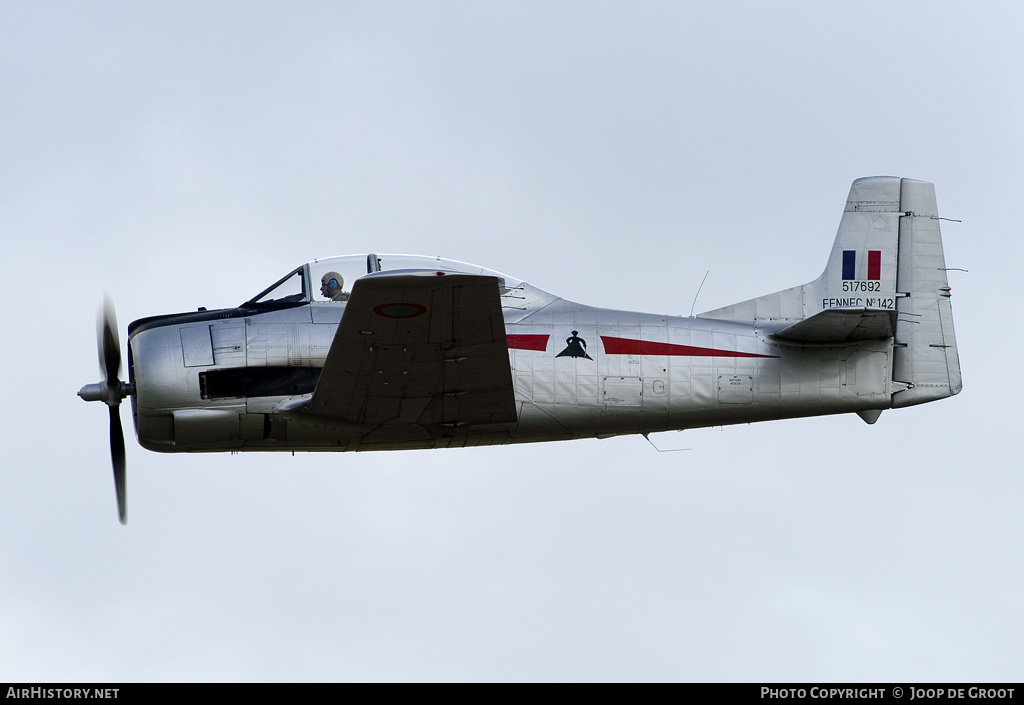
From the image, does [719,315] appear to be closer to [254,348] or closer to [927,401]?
[927,401]

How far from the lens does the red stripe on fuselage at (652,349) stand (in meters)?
16.6

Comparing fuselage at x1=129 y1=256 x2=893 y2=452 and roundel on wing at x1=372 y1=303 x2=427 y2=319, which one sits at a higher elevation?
roundel on wing at x1=372 y1=303 x2=427 y2=319

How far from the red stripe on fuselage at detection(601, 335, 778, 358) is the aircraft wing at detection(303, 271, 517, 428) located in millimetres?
1457

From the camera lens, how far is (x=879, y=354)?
1705 cm

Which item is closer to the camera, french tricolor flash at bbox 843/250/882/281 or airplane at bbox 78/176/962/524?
airplane at bbox 78/176/962/524

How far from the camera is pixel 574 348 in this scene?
16.6 metres

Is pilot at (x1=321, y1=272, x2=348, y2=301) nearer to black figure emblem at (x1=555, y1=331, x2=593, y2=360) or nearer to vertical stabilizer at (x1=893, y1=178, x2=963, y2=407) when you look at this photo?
black figure emblem at (x1=555, y1=331, x2=593, y2=360)

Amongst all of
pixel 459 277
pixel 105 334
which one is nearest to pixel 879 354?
pixel 459 277

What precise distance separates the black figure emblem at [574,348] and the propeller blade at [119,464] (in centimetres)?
550

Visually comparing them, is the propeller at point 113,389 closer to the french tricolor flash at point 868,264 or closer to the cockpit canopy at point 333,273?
the cockpit canopy at point 333,273

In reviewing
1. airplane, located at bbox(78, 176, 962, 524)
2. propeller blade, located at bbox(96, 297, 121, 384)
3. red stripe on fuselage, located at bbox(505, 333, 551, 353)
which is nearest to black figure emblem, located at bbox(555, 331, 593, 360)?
airplane, located at bbox(78, 176, 962, 524)

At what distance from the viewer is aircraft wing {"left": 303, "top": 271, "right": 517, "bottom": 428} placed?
1391 centimetres
